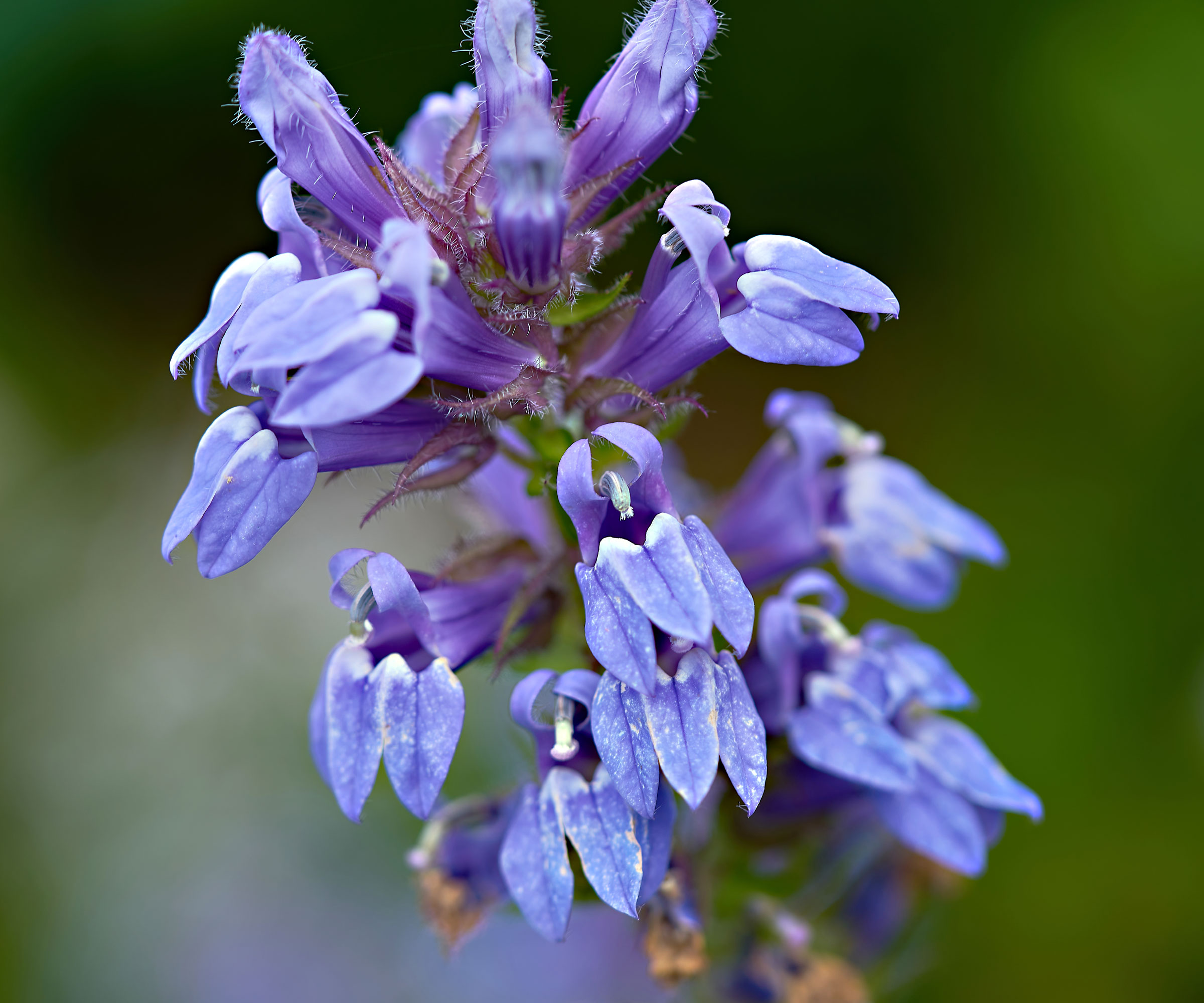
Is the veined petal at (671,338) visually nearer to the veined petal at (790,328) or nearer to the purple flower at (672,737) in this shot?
the veined petal at (790,328)

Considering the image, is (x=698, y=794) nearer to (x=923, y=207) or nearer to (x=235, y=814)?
(x=235, y=814)

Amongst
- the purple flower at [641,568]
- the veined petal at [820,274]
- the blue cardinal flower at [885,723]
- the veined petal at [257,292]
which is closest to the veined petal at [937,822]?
the blue cardinal flower at [885,723]

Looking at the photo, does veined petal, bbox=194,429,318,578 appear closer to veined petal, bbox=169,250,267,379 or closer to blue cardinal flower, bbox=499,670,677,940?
veined petal, bbox=169,250,267,379

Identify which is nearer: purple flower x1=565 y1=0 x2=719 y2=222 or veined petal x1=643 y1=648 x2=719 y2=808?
veined petal x1=643 y1=648 x2=719 y2=808

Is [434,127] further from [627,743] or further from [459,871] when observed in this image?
[459,871]

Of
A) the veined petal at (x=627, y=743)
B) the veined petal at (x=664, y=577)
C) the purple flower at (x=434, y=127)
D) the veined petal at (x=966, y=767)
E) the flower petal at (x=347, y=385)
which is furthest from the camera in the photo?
the purple flower at (x=434, y=127)

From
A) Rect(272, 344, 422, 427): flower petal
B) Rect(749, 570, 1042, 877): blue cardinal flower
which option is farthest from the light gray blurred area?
Rect(272, 344, 422, 427): flower petal
